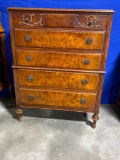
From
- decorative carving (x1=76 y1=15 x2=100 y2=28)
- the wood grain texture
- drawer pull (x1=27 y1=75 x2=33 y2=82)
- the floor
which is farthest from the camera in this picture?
the wood grain texture

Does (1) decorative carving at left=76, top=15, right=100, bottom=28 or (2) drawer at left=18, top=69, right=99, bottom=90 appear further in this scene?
(2) drawer at left=18, top=69, right=99, bottom=90

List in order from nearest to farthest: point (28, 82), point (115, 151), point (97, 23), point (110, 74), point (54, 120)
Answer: point (97, 23)
point (115, 151)
point (28, 82)
point (54, 120)
point (110, 74)

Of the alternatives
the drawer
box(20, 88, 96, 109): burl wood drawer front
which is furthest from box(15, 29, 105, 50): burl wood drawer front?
box(20, 88, 96, 109): burl wood drawer front

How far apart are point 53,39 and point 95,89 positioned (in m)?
0.63

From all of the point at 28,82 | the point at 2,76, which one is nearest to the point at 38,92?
the point at 28,82

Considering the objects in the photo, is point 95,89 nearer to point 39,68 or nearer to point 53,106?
point 53,106

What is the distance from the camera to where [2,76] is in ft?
7.39

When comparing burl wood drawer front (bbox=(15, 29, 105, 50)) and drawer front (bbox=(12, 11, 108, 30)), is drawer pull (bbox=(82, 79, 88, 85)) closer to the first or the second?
burl wood drawer front (bbox=(15, 29, 105, 50))

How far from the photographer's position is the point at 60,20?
1.47 meters

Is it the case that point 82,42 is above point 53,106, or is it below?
above

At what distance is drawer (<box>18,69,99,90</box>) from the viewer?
166cm

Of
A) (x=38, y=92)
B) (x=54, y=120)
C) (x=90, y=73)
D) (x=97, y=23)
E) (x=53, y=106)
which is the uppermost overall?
(x=97, y=23)

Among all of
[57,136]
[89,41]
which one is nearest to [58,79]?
[89,41]

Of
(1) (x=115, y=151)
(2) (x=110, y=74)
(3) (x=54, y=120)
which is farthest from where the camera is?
(2) (x=110, y=74)
